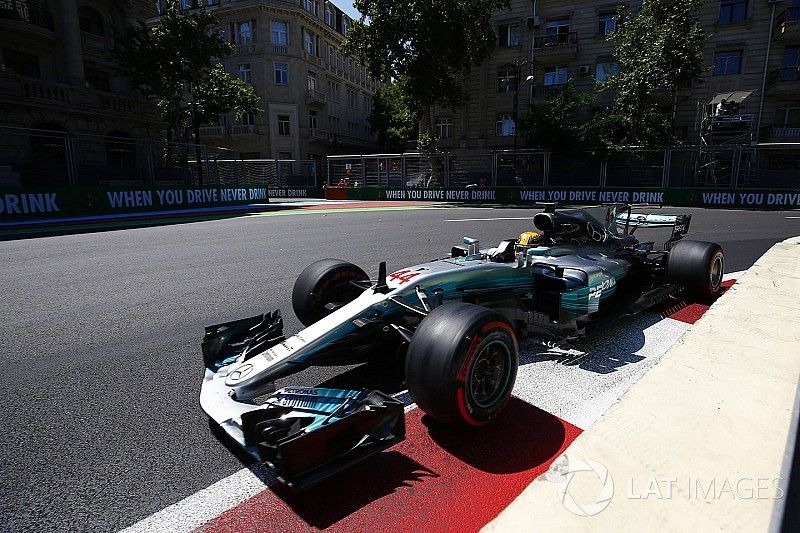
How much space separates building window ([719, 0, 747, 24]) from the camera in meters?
29.9

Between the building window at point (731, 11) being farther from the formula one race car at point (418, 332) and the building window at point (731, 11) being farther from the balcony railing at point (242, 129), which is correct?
the balcony railing at point (242, 129)

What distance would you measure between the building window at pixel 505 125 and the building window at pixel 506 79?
1.97 metres

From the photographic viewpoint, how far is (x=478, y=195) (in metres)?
25.0

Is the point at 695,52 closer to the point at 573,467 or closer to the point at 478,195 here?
the point at 478,195

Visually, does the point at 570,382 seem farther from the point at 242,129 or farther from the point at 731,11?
the point at 242,129

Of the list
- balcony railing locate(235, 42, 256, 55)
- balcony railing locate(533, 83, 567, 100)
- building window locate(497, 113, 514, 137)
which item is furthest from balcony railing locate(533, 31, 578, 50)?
balcony railing locate(235, 42, 256, 55)

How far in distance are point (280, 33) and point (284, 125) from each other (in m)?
8.97

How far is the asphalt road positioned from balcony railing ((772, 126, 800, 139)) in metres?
27.5

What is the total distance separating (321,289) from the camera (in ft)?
12.3

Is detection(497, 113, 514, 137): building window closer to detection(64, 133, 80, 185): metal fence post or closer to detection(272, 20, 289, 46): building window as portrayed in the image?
detection(272, 20, 289, 46): building window

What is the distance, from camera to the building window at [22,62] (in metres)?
25.3

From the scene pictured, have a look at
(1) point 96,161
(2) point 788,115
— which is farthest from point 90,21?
(2) point 788,115

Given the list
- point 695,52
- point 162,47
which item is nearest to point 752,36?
point 695,52

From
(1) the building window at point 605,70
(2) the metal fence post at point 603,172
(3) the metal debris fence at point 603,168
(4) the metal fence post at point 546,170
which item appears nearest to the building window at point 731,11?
(1) the building window at point 605,70
